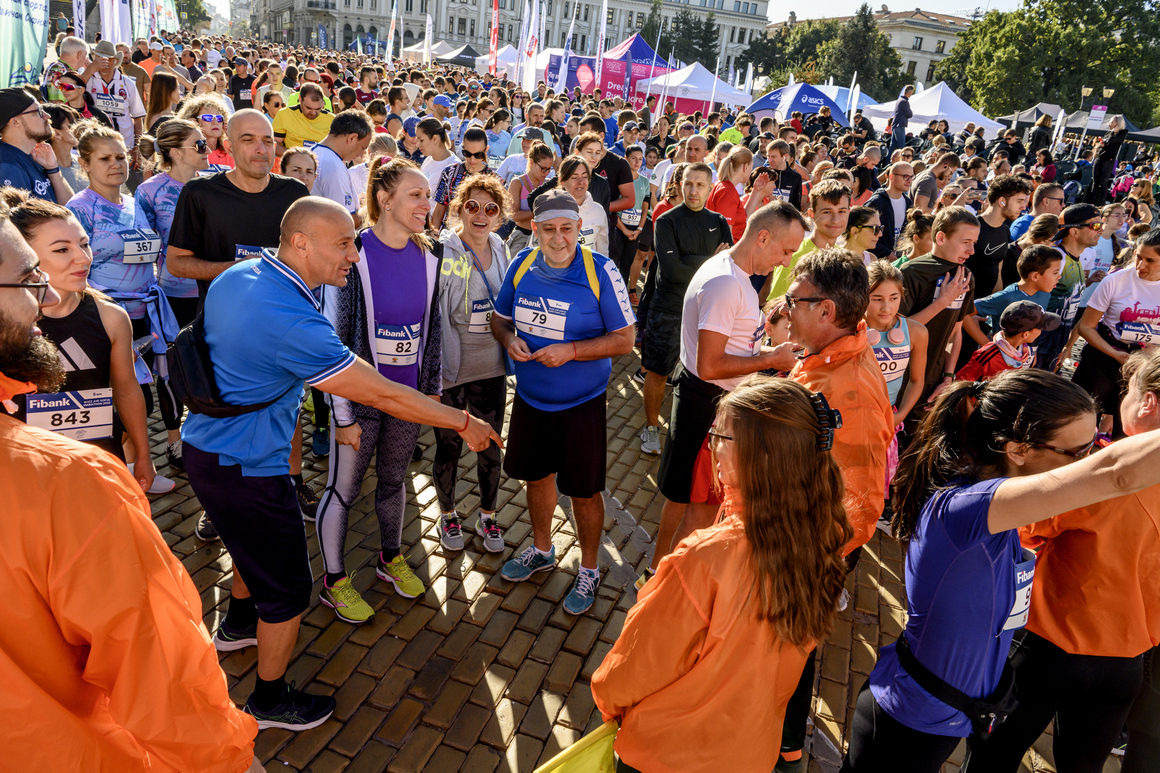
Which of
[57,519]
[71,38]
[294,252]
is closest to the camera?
[57,519]

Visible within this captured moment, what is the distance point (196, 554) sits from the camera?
149 inches

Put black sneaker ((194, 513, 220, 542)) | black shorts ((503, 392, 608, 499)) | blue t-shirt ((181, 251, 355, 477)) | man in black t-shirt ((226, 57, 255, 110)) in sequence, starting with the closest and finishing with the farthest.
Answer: blue t-shirt ((181, 251, 355, 477)) < black shorts ((503, 392, 608, 499)) < black sneaker ((194, 513, 220, 542)) < man in black t-shirt ((226, 57, 255, 110))

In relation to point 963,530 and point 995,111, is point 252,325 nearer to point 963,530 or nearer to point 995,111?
point 963,530

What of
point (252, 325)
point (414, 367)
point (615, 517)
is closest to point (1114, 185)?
point (615, 517)

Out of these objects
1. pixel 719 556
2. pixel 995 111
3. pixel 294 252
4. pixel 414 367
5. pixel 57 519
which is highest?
pixel 995 111

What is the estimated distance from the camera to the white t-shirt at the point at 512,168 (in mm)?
6648

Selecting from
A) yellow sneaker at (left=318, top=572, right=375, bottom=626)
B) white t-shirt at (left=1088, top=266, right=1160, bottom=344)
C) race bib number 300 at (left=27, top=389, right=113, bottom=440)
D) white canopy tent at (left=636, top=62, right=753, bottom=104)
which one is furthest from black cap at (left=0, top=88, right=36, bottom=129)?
white canopy tent at (left=636, top=62, right=753, bottom=104)

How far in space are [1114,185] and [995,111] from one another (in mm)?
37601

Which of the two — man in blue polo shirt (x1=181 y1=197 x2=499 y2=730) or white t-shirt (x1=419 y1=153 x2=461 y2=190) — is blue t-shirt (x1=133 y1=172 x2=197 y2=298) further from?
white t-shirt (x1=419 y1=153 x2=461 y2=190)

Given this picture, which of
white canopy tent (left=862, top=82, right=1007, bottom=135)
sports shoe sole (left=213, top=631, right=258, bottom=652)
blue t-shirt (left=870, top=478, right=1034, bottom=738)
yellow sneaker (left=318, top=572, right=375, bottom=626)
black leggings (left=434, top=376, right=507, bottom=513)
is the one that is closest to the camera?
blue t-shirt (left=870, top=478, right=1034, bottom=738)

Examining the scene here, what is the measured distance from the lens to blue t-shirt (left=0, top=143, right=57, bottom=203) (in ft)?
14.2

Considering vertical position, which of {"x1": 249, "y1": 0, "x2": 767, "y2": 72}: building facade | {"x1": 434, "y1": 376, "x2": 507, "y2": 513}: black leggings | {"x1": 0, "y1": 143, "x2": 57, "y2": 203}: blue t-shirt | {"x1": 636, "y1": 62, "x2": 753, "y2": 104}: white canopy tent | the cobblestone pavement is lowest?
the cobblestone pavement

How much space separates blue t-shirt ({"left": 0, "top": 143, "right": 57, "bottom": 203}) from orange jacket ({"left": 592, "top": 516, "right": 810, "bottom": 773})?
5.03 m

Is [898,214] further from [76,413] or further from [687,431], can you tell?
[76,413]
